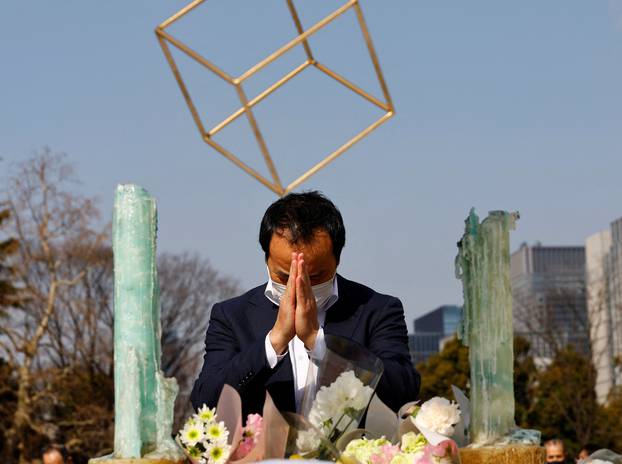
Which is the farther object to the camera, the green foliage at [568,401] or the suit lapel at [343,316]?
the green foliage at [568,401]

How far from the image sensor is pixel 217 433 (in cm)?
287

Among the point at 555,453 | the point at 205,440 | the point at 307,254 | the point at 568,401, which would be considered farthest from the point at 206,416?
the point at 568,401

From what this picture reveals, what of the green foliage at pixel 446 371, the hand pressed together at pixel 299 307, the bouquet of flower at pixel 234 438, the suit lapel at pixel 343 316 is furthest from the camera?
the green foliage at pixel 446 371

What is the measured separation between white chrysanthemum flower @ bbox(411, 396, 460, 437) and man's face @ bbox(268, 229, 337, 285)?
0.71m

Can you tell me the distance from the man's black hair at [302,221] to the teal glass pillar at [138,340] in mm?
620

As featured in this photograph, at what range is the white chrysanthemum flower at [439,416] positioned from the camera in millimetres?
2877

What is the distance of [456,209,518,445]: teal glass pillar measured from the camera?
3.08m

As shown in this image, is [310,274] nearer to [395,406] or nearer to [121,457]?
[395,406]

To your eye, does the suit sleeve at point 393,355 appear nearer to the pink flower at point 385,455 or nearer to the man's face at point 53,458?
the pink flower at point 385,455

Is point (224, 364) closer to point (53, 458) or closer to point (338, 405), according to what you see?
point (338, 405)

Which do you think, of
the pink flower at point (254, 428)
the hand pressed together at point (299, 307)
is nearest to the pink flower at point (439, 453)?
the pink flower at point (254, 428)

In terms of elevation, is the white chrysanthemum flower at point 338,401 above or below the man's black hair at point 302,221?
below

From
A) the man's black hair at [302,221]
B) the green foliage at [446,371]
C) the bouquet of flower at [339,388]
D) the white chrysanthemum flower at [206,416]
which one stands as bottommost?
the white chrysanthemum flower at [206,416]

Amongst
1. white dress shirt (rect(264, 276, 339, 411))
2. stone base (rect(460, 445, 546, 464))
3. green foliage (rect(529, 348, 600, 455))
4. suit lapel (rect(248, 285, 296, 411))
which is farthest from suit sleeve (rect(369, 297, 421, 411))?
green foliage (rect(529, 348, 600, 455))
